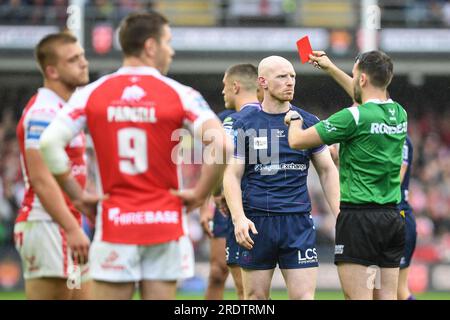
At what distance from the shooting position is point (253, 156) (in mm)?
7492

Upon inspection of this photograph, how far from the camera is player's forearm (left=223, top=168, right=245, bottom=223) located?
7152 millimetres

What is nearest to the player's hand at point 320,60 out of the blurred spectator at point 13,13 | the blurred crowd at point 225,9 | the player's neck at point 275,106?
the player's neck at point 275,106

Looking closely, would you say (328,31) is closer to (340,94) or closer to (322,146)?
(340,94)

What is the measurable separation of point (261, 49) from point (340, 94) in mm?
2101

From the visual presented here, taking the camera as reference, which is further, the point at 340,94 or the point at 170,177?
the point at 340,94

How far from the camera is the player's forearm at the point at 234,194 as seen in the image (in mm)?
7152

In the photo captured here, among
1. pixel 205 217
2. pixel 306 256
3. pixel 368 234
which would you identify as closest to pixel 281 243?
pixel 306 256

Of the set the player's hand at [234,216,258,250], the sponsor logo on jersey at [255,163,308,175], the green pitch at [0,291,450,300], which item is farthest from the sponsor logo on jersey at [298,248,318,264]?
the green pitch at [0,291,450,300]

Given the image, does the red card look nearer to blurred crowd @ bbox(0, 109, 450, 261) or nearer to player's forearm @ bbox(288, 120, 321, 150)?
player's forearm @ bbox(288, 120, 321, 150)

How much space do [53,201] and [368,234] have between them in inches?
103

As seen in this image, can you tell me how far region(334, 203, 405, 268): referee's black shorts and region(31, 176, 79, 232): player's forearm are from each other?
2368 mm
